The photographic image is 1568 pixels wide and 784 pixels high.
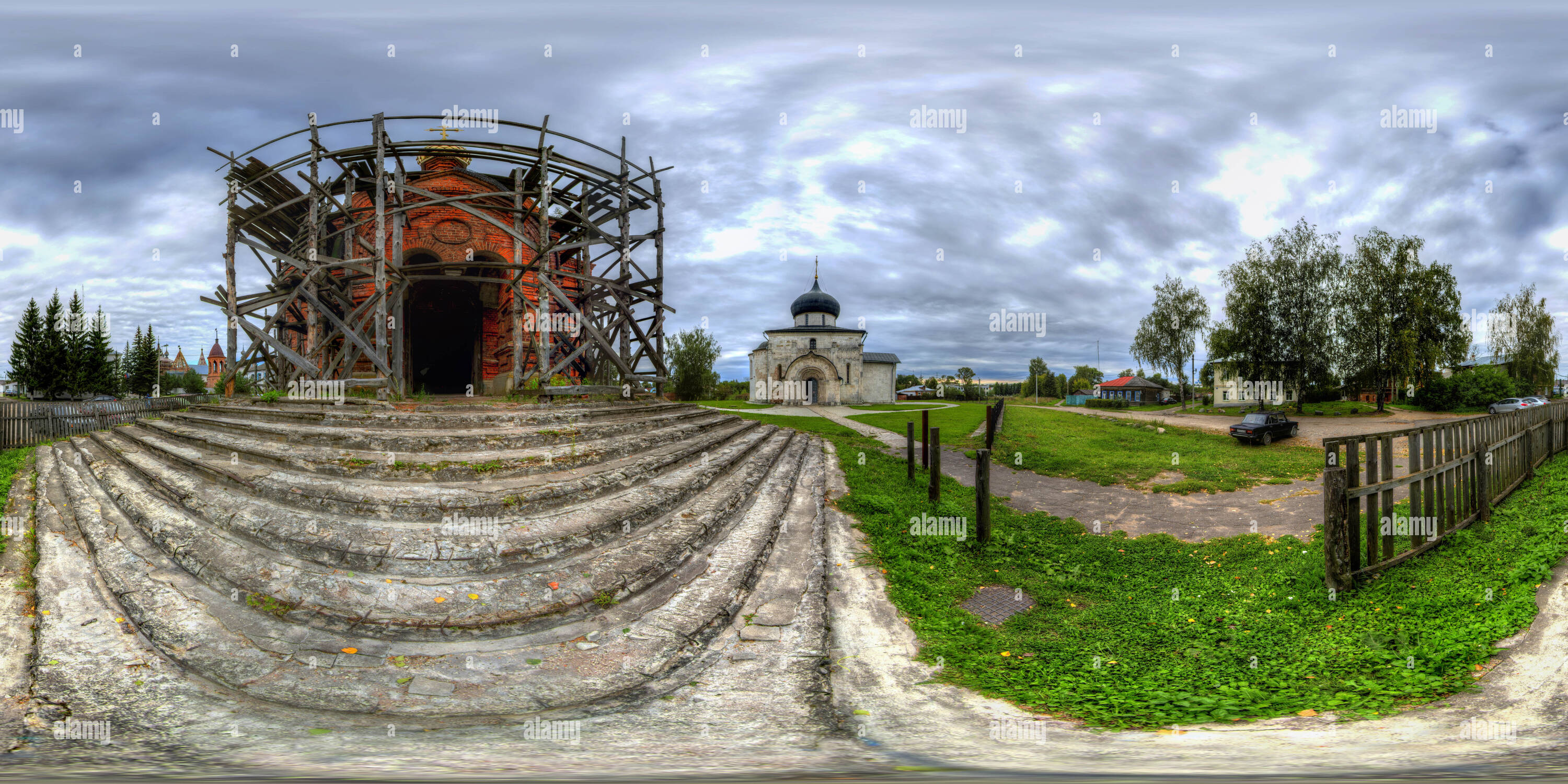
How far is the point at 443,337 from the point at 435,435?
10323mm

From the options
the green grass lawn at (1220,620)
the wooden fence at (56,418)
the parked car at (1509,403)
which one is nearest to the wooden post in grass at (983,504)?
the green grass lawn at (1220,620)

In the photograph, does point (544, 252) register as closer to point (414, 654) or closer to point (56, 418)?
point (414, 654)

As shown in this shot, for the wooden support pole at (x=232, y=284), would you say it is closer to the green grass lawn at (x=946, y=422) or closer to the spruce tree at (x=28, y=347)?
the green grass lawn at (x=946, y=422)

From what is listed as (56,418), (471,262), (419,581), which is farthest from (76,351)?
(419,581)

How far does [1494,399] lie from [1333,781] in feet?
139

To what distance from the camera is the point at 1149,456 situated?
15.8 m

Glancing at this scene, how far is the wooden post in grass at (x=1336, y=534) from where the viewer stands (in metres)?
5.39

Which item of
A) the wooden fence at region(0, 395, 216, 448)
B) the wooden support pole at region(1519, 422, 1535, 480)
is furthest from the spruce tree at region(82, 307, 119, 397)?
the wooden support pole at region(1519, 422, 1535, 480)

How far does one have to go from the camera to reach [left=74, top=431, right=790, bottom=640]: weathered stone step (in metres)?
5.00

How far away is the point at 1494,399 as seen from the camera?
29766 mm

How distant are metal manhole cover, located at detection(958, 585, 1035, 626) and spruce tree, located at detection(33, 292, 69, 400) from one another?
53143mm

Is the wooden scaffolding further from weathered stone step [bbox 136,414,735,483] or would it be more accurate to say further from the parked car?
the parked car

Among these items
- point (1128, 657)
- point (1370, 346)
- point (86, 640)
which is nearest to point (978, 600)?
point (1128, 657)

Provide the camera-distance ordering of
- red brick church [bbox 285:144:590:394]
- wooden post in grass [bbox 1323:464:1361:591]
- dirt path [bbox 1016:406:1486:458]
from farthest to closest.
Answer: dirt path [bbox 1016:406:1486:458], red brick church [bbox 285:144:590:394], wooden post in grass [bbox 1323:464:1361:591]
